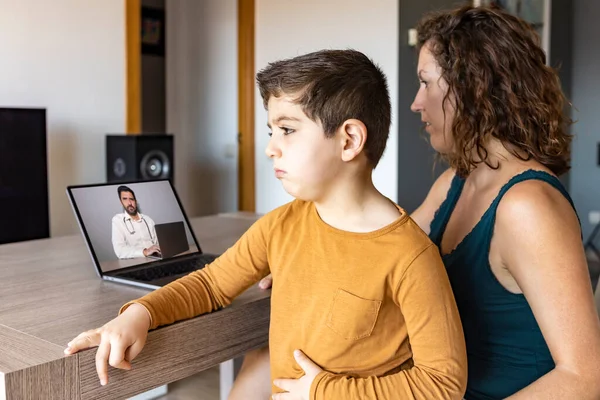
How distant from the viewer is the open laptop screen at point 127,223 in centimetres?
133

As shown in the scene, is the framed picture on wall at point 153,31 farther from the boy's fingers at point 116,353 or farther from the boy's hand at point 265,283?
the boy's fingers at point 116,353

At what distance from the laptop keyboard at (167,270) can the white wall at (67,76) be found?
9.01ft

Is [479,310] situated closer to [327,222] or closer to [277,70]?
[327,222]

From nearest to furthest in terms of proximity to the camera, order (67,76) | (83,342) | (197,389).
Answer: (83,342) → (197,389) → (67,76)

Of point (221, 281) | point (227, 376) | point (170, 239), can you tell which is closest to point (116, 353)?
point (221, 281)

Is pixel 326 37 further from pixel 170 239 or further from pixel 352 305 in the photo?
pixel 352 305

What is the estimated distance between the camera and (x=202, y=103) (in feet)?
19.2

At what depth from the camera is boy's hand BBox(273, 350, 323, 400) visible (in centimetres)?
103

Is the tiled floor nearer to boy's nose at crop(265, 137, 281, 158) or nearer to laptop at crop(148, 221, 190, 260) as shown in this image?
laptop at crop(148, 221, 190, 260)

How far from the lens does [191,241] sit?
1.47 meters

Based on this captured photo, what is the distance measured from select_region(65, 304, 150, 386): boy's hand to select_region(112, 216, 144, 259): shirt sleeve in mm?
363

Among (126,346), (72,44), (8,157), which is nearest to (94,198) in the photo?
(126,346)

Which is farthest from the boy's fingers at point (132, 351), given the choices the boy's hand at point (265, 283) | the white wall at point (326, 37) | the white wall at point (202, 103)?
the white wall at point (202, 103)

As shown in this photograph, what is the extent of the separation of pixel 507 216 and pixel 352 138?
0.28 metres
